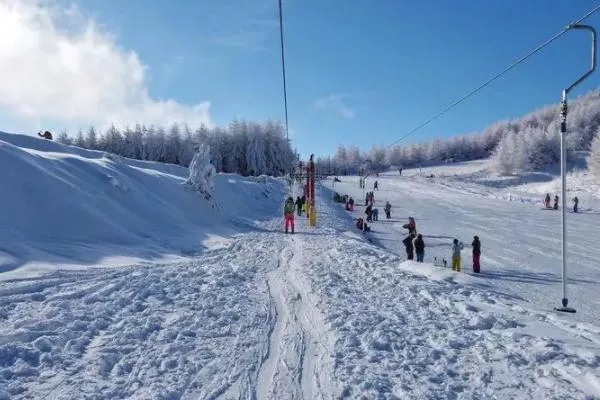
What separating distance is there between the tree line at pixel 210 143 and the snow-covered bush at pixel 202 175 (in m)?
66.5

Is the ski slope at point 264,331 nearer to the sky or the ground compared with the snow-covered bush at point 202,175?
nearer to the ground

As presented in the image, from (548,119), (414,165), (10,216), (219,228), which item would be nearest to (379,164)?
(414,165)

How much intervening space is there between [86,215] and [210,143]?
80764mm

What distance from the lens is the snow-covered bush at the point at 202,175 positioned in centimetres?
2345

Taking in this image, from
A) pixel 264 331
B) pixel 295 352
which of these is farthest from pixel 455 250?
pixel 295 352

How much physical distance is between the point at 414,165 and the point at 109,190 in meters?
133

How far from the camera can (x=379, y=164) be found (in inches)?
5896

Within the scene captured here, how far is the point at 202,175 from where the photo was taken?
79.0ft

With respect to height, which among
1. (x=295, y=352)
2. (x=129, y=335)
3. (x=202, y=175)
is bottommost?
(x=295, y=352)

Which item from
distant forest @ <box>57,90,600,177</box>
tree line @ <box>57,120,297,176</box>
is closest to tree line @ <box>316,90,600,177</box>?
distant forest @ <box>57,90,600,177</box>

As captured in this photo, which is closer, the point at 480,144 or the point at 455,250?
the point at 455,250

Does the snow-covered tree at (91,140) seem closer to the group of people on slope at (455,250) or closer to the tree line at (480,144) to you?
the tree line at (480,144)

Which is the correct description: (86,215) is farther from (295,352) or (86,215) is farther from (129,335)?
(295,352)

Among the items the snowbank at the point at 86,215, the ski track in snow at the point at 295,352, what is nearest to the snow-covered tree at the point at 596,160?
the snowbank at the point at 86,215
